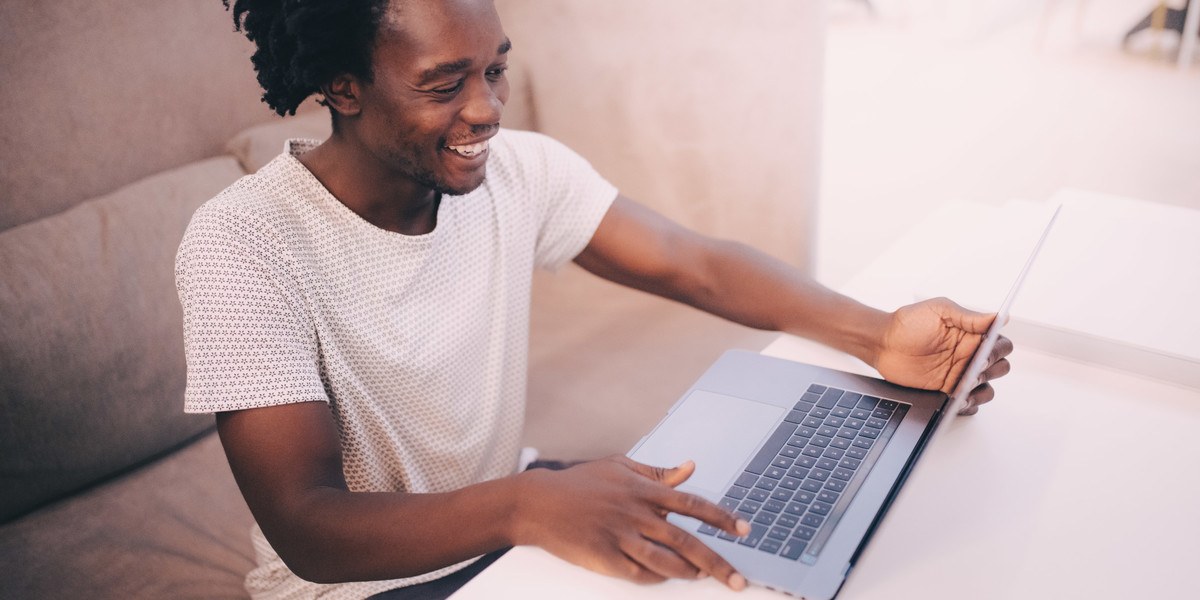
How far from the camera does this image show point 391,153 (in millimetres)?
1022

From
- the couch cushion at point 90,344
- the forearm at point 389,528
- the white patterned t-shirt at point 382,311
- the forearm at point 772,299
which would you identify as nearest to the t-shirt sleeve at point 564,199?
the white patterned t-shirt at point 382,311

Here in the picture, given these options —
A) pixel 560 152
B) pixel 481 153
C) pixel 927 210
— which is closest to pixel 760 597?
pixel 481 153

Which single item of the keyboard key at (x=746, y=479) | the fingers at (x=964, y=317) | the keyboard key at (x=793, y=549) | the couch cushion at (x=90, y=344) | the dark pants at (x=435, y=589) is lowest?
the dark pants at (x=435, y=589)

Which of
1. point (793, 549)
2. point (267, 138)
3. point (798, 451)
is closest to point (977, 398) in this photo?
point (798, 451)

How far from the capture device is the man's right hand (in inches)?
28.1

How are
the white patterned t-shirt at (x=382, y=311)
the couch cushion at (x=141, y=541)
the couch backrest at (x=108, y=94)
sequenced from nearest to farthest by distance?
the white patterned t-shirt at (x=382, y=311) → the couch cushion at (x=141, y=541) → the couch backrest at (x=108, y=94)

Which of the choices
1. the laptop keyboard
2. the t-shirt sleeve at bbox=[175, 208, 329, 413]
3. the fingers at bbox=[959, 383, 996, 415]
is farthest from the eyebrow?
the fingers at bbox=[959, 383, 996, 415]

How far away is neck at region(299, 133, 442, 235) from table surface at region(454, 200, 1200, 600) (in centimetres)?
46

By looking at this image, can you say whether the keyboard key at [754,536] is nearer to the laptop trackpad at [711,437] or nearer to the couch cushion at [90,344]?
the laptop trackpad at [711,437]

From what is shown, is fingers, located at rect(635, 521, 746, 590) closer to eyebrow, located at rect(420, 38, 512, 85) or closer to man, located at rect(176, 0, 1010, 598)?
man, located at rect(176, 0, 1010, 598)

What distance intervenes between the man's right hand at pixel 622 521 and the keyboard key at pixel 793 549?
0.03m

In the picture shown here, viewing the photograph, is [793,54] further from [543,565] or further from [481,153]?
[543,565]

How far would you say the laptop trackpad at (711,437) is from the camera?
0.83 meters

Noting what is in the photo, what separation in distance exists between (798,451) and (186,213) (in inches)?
41.9
